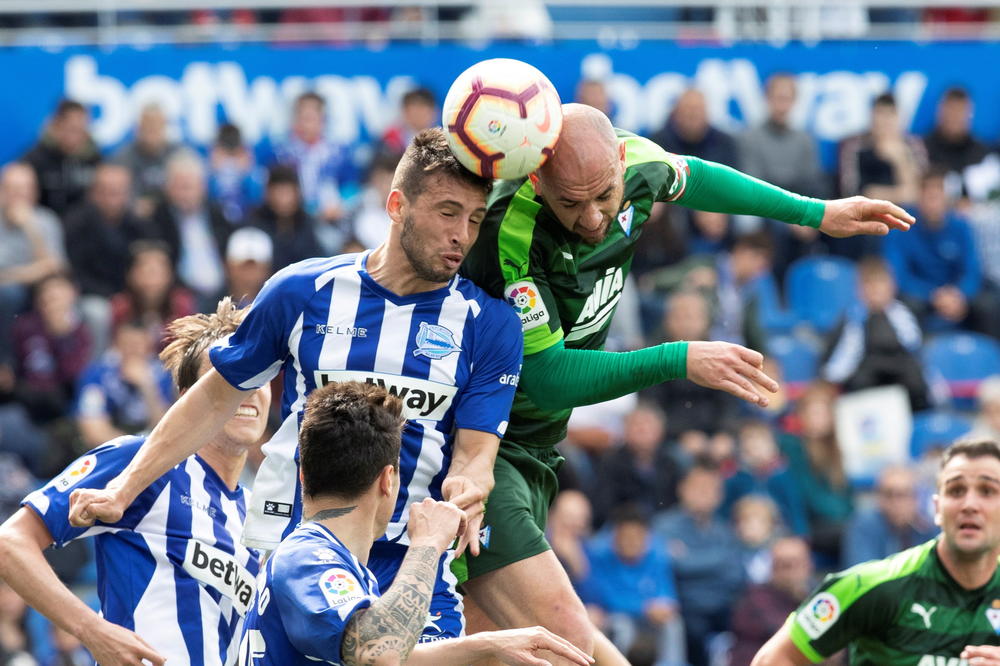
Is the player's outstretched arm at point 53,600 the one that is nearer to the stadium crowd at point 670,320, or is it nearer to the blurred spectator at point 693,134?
the stadium crowd at point 670,320

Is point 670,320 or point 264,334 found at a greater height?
point 264,334

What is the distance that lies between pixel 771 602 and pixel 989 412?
2.76m

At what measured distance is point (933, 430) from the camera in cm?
1292

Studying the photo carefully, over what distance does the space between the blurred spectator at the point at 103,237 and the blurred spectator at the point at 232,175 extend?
883mm

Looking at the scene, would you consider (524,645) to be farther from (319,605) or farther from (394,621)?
(319,605)

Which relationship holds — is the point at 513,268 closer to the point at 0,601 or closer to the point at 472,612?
the point at 472,612

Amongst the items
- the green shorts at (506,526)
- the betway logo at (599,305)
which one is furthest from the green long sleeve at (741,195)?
the green shorts at (506,526)

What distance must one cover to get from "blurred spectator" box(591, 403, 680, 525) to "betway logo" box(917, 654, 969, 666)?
5.01m

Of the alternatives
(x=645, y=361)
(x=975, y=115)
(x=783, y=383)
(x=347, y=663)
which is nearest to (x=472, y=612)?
(x=645, y=361)

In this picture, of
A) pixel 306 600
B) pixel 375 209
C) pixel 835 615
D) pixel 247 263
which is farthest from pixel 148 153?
pixel 306 600

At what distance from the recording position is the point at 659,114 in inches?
570

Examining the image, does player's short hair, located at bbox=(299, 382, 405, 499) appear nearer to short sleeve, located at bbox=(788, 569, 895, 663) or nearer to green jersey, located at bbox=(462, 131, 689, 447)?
green jersey, located at bbox=(462, 131, 689, 447)

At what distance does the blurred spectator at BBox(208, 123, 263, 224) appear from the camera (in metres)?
13.6

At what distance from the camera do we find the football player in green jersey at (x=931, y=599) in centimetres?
702
